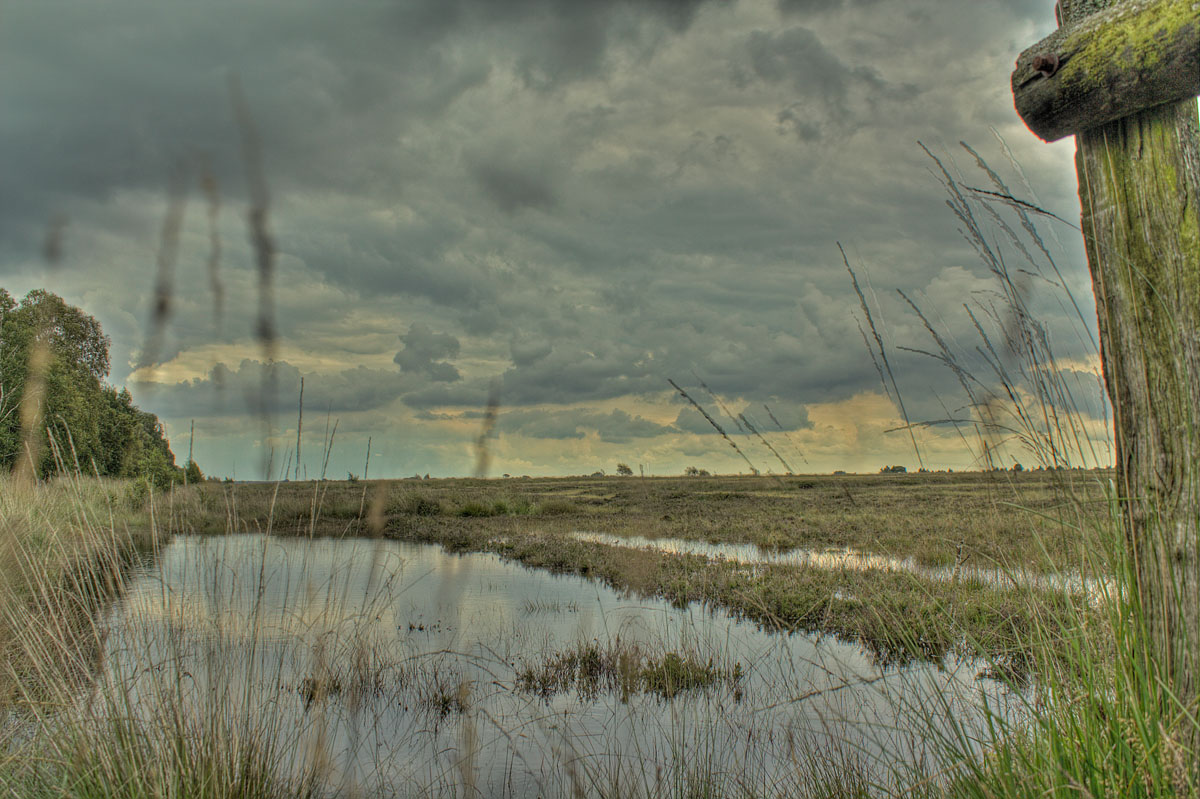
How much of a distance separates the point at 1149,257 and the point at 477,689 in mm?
7601

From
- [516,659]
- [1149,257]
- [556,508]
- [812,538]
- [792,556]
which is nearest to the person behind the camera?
[1149,257]

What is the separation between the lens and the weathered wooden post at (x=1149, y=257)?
225 cm

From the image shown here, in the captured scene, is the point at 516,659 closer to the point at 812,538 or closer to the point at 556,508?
the point at 812,538

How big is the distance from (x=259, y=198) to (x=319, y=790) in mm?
3477

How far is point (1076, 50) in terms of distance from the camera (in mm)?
2434

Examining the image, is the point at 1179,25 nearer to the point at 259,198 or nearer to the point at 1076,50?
the point at 1076,50

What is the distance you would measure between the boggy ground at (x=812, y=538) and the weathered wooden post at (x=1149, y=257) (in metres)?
0.40

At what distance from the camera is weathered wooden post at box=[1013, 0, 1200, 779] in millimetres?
2246

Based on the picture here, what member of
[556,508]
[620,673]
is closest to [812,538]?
[620,673]

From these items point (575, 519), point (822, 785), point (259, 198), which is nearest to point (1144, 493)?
point (822, 785)

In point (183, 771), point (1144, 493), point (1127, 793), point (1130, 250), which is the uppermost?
point (1130, 250)

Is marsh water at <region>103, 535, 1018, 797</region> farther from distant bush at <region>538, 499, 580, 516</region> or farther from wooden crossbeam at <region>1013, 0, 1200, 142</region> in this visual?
distant bush at <region>538, 499, 580, 516</region>

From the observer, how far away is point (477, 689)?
8.09 meters

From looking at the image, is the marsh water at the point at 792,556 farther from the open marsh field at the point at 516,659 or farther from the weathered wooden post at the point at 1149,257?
the weathered wooden post at the point at 1149,257
